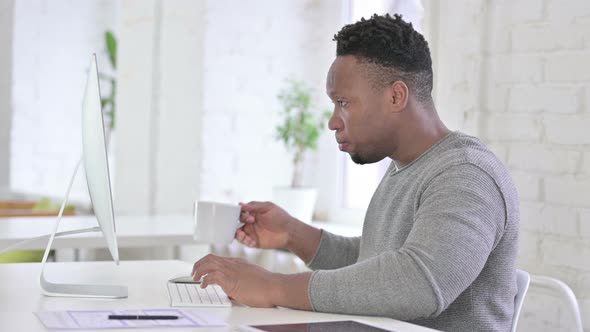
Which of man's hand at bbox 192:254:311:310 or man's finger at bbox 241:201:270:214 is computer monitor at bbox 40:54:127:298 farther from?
man's finger at bbox 241:201:270:214

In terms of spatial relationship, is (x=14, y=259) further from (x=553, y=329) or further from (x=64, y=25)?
(x=64, y=25)

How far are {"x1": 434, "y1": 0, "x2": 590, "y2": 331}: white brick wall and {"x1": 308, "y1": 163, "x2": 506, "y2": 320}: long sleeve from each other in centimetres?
71

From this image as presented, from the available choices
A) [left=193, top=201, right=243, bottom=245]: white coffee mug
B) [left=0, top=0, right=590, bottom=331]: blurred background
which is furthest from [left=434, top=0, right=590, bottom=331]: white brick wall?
[left=193, top=201, right=243, bottom=245]: white coffee mug

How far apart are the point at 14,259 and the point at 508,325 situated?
1.85 metres

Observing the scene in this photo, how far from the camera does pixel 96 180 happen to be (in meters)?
1.73

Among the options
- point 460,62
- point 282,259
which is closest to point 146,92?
point 282,259

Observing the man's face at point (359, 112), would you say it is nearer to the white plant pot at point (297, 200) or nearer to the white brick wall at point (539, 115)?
the white brick wall at point (539, 115)

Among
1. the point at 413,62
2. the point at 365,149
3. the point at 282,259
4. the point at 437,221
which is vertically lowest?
the point at 282,259

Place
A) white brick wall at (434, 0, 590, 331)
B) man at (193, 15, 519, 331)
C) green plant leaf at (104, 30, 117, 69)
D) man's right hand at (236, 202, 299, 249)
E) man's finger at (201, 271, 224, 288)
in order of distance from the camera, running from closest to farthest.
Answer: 1. man at (193, 15, 519, 331)
2. man's finger at (201, 271, 224, 288)
3. man's right hand at (236, 202, 299, 249)
4. white brick wall at (434, 0, 590, 331)
5. green plant leaf at (104, 30, 117, 69)

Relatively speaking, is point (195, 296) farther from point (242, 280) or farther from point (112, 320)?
point (112, 320)

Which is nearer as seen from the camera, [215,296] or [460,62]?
[215,296]

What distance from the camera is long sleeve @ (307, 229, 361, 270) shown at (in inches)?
85.8

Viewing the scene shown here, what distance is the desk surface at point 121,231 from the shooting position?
2.77 metres

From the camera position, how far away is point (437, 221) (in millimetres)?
1596
